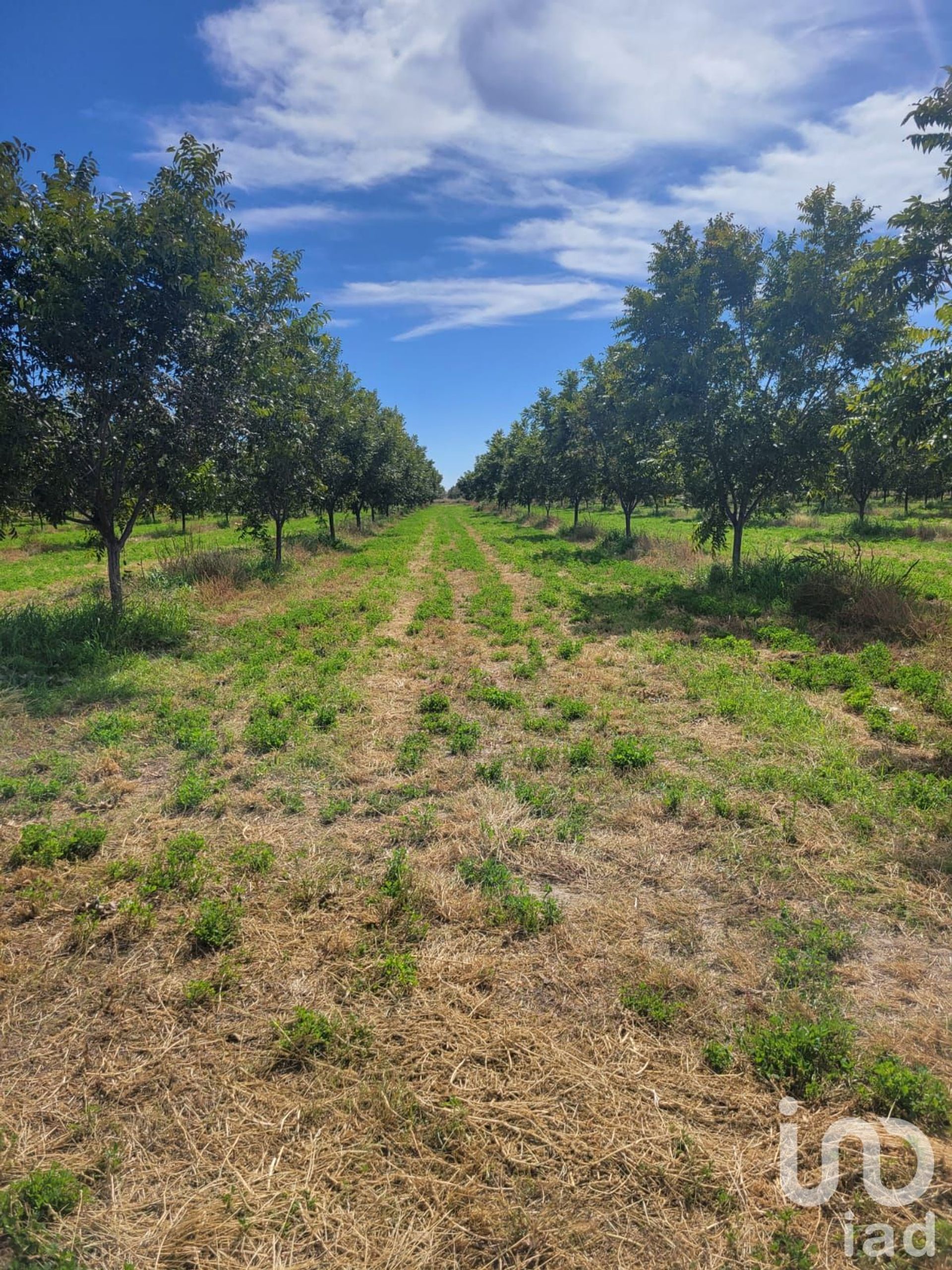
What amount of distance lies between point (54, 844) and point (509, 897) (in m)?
3.51

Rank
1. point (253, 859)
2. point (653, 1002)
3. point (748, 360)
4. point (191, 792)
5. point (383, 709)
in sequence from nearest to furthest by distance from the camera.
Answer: point (653, 1002), point (253, 859), point (191, 792), point (383, 709), point (748, 360)

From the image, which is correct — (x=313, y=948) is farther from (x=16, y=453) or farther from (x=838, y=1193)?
(x=16, y=453)

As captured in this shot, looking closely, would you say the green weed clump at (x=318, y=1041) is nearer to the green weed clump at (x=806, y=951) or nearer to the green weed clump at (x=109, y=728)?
the green weed clump at (x=806, y=951)

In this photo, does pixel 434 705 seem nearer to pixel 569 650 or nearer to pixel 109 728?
pixel 569 650

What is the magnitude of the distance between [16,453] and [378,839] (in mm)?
8197

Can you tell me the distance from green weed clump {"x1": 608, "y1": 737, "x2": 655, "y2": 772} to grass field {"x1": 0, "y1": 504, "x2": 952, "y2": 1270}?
26 mm

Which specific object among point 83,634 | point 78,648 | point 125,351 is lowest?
point 78,648

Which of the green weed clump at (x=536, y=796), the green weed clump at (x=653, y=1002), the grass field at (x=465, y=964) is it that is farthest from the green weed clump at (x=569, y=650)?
the green weed clump at (x=653, y=1002)

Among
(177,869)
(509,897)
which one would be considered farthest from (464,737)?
(177,869)

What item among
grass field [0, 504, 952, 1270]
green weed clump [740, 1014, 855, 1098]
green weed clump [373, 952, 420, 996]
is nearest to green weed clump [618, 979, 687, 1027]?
grass field [0, 504, 952, 1270]

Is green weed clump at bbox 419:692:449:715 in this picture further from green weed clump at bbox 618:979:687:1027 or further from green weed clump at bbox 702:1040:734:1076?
green weed clump at bbox 702:1040:734:1076

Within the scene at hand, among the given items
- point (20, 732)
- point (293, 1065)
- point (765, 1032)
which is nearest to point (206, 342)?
point (20, 732)

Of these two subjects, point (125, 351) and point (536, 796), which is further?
point (125, 351)

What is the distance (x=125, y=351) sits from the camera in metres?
9.09
